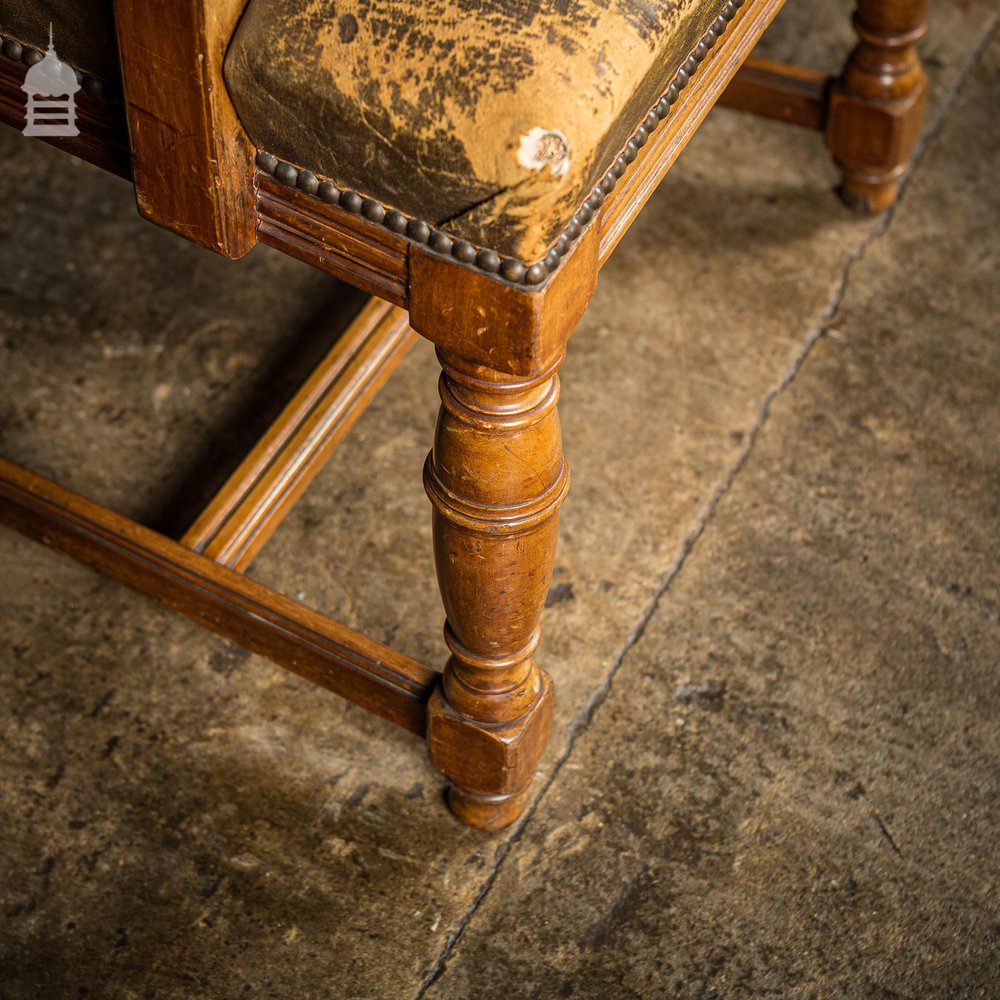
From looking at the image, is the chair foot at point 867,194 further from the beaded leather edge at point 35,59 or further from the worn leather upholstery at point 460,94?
the beaded leather edge at point 35,59

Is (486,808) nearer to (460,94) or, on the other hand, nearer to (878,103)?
(460,94)

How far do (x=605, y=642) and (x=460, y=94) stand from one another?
63 centimetres

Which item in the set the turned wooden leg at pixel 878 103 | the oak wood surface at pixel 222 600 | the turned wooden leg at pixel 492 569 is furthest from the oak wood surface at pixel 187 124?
the turned wooden leg at pixel 878 103

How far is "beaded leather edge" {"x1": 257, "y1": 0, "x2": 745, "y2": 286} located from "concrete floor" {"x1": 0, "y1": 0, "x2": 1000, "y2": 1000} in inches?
21.3

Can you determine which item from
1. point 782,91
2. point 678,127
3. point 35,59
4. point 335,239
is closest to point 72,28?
point 35,59

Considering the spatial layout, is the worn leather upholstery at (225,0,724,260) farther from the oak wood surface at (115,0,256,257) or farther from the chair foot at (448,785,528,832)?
the chair foot at (448,785,528,832)

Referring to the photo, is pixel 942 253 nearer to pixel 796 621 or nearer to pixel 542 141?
pixel 796 621

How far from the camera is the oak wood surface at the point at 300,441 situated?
118 centimetres

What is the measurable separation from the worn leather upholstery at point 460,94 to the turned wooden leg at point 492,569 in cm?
11

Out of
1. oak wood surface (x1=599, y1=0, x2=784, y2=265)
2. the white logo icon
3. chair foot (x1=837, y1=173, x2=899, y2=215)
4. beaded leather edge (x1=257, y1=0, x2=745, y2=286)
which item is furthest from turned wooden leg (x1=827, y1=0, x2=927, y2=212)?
the white logo icon

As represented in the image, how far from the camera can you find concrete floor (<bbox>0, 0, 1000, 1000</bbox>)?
104cm

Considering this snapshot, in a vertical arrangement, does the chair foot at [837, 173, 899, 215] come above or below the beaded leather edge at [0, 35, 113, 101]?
below

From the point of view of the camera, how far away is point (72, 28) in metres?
0.80

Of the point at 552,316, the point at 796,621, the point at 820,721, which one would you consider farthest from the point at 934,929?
the point at 552,316
